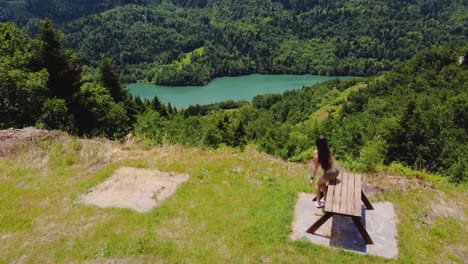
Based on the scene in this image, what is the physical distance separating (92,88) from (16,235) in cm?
2383

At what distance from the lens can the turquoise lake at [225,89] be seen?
13012 centimetres

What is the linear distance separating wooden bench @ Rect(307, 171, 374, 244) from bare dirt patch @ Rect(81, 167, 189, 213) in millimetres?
3707

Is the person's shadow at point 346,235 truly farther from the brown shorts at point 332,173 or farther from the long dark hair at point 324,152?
the long dark hair at point 324,152

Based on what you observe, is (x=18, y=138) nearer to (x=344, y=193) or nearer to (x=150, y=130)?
(x=344, y=193)

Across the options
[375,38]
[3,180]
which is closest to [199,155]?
[3,180]

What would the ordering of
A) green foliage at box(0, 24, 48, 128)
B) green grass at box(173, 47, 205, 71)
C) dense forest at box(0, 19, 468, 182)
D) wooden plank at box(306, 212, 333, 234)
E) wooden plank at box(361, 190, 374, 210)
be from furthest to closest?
1. green grass at box(173, 47, 205, 71)
2. dense forest at box(0, 19, 468, 182)
3. green foliage at box(0, 24, 48, 128)
4. wooden plank at box(361, 190, 374, 210)
5. wooden plank at box(306, 212, 333, 234)

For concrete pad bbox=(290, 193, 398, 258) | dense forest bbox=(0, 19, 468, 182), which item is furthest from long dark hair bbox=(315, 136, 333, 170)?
dense forest bbox=(0, 19, 468, 182)

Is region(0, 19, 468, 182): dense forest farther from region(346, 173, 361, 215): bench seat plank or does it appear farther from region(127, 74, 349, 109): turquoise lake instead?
region(127, 74, 349, 109): turquoise lake

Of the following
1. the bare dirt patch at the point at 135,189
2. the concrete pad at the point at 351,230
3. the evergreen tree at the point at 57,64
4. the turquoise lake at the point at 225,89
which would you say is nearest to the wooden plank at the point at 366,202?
the concrete pad at the point at 351,230

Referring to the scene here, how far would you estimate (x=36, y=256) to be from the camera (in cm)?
726

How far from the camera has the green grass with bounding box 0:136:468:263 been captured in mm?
7297

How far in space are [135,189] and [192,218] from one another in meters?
2.06

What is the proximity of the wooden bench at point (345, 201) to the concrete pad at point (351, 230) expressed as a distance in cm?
20

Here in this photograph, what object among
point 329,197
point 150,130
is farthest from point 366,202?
point 150,130
